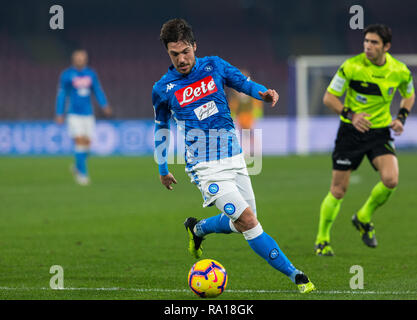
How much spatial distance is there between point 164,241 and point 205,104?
314 centimetres

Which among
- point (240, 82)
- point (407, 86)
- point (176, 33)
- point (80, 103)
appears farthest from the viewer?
point (80, 103)

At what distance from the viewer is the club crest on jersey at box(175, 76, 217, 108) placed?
5.91 metres

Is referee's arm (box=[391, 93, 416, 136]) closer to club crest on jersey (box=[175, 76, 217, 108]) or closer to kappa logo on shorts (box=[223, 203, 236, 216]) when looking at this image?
club crest on jersey (box=[175, 76, 217, 108])

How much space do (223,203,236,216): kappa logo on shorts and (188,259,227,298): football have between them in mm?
413

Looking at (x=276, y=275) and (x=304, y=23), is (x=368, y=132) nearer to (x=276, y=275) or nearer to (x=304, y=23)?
(x=276, y=275)

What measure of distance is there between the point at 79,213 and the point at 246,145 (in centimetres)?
1485

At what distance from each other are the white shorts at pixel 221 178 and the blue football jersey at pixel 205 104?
5 centimetres

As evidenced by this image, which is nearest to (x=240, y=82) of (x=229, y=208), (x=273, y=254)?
(x=229, y=208)

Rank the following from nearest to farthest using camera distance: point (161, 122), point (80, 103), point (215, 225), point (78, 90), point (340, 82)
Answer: point (161, 122), point (215, 225), point (340, 82), point (78, 90), point (80, 103)

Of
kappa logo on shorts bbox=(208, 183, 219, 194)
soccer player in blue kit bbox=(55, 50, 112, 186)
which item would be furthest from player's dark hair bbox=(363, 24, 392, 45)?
soccer player in blue kit bbox=(55, 50, 112, 186)

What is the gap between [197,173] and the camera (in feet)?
19.6

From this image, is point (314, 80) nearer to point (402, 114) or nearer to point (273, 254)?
point (402, 114)

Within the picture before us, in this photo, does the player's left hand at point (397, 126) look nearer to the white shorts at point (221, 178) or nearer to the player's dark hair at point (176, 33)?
the white shorts at point (221, 178)

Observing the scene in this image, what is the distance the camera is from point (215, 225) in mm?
6566
